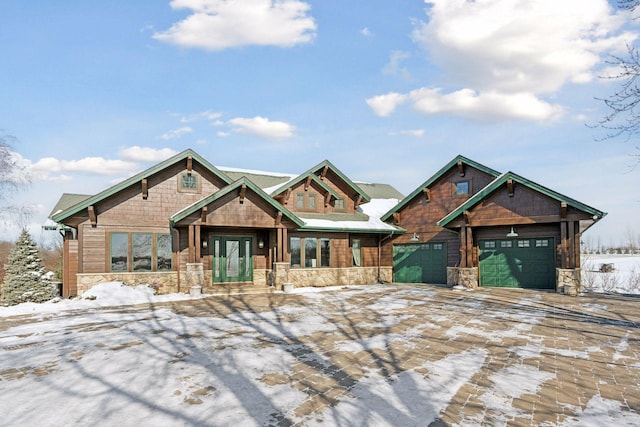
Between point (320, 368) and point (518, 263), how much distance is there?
1459 cm

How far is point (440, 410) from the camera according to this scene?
4.93 m

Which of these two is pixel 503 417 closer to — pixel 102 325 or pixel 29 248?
pixel 102 325

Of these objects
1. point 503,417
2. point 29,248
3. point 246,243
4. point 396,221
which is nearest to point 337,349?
point 503,417

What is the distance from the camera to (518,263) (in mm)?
18141

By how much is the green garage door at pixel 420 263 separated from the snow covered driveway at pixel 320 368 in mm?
8867

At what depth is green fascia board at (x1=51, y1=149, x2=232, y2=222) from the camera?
14594 mm

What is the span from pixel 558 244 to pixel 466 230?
361 centimetres

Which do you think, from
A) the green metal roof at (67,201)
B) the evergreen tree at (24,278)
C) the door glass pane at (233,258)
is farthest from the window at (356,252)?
the evergreen tree at (24,278)

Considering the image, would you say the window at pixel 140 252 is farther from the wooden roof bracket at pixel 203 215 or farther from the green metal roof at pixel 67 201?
the green metal roof at pixel 67 201

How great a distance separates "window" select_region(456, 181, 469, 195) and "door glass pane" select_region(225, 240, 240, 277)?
10961 millimetres

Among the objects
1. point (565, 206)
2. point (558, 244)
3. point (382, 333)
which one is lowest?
point (382, 333)

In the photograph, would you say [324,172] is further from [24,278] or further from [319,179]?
[24,278]

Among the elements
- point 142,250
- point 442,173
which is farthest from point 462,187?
point 142,250

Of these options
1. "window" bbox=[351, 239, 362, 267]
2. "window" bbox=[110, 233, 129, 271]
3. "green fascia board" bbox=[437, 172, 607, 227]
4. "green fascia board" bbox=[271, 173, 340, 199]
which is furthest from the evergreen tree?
"green fascia board" bbox=[437, 172, 607, 227]
